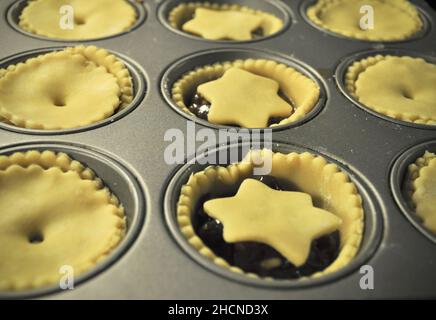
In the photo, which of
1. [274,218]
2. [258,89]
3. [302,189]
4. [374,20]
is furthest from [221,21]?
[274,218]

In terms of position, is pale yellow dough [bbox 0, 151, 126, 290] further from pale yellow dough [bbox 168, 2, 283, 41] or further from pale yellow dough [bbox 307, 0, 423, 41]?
pale yellow dough [bbox 307, 0, 423, 41]

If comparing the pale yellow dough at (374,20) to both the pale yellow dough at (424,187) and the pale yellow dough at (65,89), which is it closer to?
the pale yellow dough at (424,187)

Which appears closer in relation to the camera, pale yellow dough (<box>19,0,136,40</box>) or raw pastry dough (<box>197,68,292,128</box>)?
raw pastry dough (<box>197,68,292,128</box>)

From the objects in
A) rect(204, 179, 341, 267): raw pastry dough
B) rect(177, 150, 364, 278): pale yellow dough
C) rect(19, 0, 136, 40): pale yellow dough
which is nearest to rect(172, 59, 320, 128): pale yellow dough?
rect(177, 150, 364, 278): pale yellow dough

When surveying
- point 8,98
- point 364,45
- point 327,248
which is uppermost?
point 364,45

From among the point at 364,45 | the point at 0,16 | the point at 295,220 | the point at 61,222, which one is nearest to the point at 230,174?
the point at 295,220

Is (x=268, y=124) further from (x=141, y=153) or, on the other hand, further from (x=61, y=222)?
(x=61, y=222)
